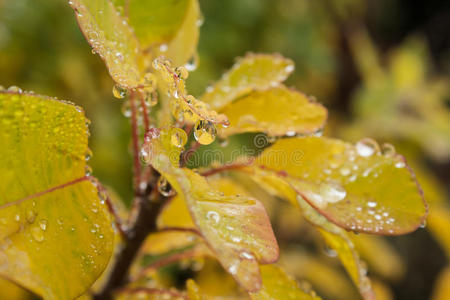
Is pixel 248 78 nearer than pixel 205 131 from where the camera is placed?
No

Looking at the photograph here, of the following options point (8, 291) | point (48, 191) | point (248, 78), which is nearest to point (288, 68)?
point (248, 78)

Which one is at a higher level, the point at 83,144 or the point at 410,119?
the point at 83,144

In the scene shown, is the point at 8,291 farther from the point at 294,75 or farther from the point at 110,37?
the point at 294,75

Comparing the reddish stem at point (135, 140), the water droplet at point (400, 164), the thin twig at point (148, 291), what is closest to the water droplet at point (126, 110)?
the reddish stem at point (135, 140)

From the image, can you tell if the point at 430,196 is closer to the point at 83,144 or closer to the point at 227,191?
the point at 227,191

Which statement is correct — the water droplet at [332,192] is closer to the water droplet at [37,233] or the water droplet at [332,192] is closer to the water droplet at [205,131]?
the water droplet at [205,131]

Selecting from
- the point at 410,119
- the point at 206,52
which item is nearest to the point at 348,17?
the point at 410,119

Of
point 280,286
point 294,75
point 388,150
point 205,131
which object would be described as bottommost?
point 294,75
